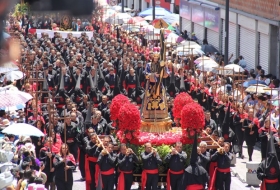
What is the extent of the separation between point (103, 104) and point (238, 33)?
1626 cm

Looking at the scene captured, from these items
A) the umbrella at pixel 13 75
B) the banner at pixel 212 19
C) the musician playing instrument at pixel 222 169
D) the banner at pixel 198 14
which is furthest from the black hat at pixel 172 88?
the banner at pixel 198 14

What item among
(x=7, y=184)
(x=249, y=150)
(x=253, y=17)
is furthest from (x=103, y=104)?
(x=253, y=17)

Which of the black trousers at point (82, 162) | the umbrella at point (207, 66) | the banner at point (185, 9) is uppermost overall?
the black trousers at point (82, 162)

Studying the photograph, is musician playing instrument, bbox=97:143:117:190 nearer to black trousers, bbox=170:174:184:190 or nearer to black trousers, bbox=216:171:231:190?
black trousers, bbox=170:174:184:190

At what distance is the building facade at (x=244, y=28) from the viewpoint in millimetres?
27781

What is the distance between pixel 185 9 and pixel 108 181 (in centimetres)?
3294

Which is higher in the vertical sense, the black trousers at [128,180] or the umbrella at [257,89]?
the black trousers at [128,180]

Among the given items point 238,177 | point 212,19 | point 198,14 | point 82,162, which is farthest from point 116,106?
point 198,14

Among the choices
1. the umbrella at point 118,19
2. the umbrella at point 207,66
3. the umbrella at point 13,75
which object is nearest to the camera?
the umbrella at point 13,75

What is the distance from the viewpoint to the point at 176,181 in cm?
1288

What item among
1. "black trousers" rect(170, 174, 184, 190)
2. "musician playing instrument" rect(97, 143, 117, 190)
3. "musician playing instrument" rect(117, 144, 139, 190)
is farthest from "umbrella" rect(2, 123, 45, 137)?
"black trousers" rect(170, 174, 184, 190)

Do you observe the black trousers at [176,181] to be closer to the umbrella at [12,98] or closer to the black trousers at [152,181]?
the black trousers at [152,181]

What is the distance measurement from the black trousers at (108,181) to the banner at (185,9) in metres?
31.7

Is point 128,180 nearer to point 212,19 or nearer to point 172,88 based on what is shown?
point 172,88
